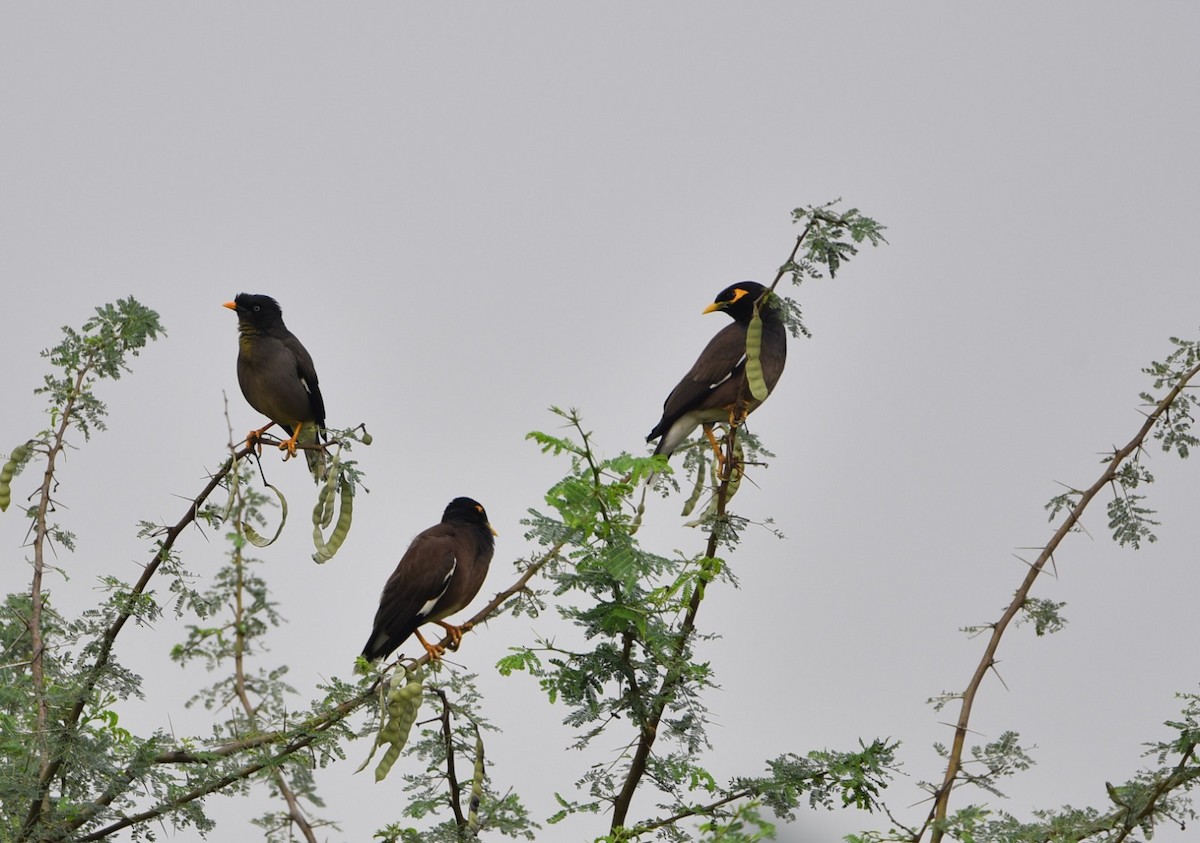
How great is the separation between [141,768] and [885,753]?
232 cm

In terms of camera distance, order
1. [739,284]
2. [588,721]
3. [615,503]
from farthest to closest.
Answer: [739,284] → [588,721] → [615,503]

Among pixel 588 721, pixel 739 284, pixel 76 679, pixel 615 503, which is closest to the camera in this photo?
pixel 615 503

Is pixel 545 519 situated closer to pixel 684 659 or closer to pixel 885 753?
pixel 684 659

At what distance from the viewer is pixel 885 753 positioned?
431 centimetres

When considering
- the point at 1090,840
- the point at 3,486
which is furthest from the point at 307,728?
the point at 1090,840

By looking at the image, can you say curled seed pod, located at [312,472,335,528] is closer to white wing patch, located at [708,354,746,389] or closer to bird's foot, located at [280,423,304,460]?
bird's foot, located at [280,423,304,460]

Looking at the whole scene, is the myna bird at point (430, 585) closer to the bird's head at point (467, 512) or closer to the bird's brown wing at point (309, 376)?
the bird's head at point (467, 512)

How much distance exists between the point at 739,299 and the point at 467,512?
6.54 feet

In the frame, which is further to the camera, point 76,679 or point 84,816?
point 76,679

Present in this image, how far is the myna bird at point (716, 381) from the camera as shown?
7250 millimetres

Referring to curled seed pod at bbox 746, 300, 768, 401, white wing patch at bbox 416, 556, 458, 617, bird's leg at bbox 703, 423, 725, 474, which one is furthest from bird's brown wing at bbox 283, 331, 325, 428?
curled seed pod at bbox 746, 300, 768, 401

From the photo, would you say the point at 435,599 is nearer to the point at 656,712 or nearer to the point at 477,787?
the point at 477,787

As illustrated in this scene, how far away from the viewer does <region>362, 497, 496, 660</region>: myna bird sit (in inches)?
273

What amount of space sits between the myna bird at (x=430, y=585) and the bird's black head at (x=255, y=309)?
5.50 ft
